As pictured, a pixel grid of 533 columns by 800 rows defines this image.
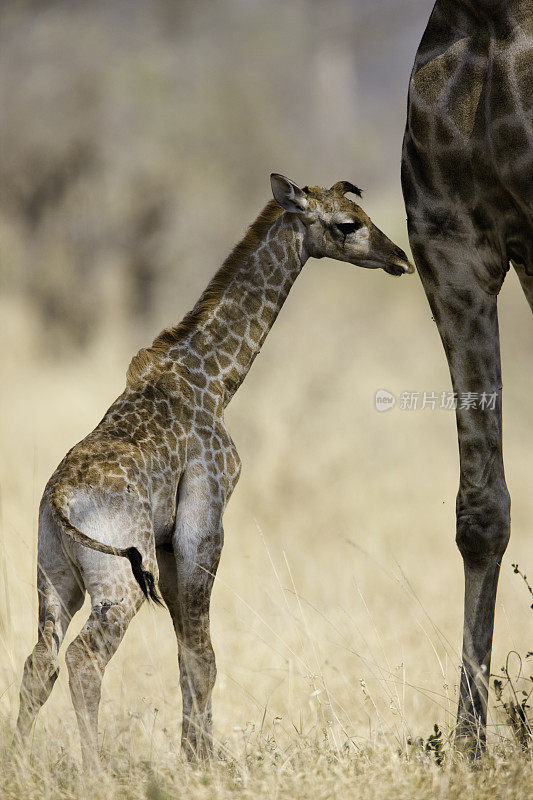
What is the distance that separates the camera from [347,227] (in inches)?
200

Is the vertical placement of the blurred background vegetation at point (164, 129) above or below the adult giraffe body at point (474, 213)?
above

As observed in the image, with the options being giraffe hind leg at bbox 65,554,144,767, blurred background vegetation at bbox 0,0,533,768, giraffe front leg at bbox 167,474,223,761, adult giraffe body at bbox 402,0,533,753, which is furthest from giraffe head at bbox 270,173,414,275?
giraffe hind leg at bbox 65,554,144,767

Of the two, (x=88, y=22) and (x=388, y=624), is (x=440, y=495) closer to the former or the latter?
(x=388, y=624)

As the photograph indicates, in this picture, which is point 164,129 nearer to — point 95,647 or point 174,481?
point 174,481

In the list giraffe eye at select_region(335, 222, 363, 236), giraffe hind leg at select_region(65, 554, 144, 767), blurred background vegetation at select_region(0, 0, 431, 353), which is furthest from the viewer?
blurred background vegetation at select_region(0, 0, 431, 353)

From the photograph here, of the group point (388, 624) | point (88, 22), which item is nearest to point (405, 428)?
point (388, 624)

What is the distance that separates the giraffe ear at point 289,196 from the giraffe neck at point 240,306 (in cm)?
8

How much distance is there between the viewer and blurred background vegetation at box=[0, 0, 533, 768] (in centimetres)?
746

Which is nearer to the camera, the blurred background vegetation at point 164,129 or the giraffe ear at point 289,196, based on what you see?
the giraffe ear at point 289,196

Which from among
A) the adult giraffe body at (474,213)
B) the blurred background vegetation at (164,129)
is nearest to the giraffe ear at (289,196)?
the adult giraffe body at (474,213)

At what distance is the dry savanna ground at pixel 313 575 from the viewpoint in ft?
11.3

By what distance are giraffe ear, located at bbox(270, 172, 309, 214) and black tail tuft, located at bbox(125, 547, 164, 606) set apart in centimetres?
216

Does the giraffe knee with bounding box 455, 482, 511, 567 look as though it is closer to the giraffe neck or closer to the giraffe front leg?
the giraffe front leg

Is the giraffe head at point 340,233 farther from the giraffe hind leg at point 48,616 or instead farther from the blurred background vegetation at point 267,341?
the giraffe hind leg at point 48,616
